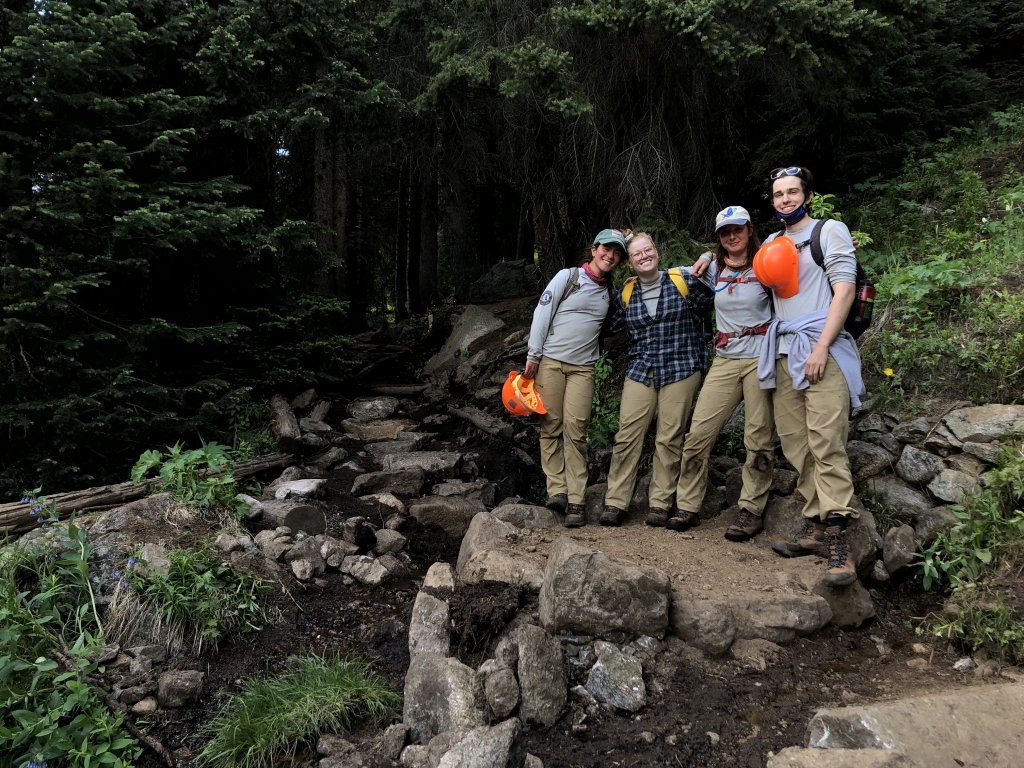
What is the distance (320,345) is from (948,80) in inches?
367

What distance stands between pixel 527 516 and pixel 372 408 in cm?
518

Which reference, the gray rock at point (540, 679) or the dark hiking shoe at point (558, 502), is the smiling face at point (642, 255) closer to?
the dark hiking shoe at point (558, 502)

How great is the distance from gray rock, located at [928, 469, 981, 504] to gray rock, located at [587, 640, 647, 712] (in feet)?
8.71

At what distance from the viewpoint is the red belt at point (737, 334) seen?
193 inches

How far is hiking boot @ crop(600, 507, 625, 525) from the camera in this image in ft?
18.2

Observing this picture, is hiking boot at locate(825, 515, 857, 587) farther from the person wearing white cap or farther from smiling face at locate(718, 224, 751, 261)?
smiling face at locate(718, 224, 751, 261)

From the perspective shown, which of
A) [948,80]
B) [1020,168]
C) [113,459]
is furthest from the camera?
[948,80]

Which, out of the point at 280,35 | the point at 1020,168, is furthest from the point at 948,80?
the point at 280,35

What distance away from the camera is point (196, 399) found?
26.7 ft

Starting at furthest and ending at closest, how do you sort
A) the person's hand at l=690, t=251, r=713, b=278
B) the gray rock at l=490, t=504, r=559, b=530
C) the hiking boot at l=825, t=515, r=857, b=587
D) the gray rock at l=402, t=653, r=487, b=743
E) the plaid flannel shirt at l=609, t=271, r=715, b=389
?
the gray rock at l=490, t=504, r=559, b=530
the plaid flannel shirt at l=609, t=271, r=715, b=389
the person's hand at l=690, t=251, r=713, b=278
the hiking boot at l=825, t=515, r=857, b=587
the gray rock at l=402, t=653, r=487, b=743

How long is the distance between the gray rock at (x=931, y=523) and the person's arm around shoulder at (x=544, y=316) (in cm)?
313

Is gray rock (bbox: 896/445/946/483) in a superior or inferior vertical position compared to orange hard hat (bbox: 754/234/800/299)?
inferior

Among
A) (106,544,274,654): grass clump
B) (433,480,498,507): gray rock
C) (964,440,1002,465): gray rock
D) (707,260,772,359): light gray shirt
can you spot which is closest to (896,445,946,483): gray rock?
(964,440,1002,465): gray rock

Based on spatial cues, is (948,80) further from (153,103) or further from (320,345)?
(153,103)
